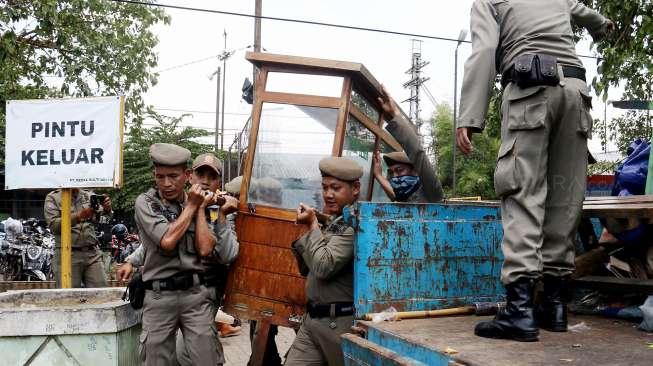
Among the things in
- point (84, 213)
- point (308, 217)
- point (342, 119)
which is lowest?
point (84, 213)

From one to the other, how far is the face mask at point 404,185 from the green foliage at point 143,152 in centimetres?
1629

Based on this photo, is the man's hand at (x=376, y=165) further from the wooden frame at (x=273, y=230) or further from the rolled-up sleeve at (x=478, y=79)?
the rolled-up sleeve at (x=478, y=79)

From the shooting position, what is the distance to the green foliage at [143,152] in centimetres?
2058

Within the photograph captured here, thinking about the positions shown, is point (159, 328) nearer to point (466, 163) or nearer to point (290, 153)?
point (290, 153)

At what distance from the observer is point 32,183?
480cm

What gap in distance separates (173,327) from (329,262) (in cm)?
115

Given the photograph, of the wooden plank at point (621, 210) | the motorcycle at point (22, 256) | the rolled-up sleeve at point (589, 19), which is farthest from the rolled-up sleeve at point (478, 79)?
the motorcycle at point (22, 256)

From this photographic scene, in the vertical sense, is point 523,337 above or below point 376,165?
below

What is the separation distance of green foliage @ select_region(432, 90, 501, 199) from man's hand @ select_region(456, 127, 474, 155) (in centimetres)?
2740

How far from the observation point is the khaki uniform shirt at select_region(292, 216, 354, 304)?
3.15 m

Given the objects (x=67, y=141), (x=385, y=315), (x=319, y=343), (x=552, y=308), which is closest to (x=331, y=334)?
(x=319, y=343)

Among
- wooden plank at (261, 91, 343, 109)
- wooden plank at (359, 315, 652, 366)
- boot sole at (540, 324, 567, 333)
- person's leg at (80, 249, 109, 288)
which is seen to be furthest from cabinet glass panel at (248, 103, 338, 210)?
person's leg at (80, 249, 109, 288)

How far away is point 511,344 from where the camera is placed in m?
2.25

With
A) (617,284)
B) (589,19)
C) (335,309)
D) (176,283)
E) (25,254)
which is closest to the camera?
(617,284)
